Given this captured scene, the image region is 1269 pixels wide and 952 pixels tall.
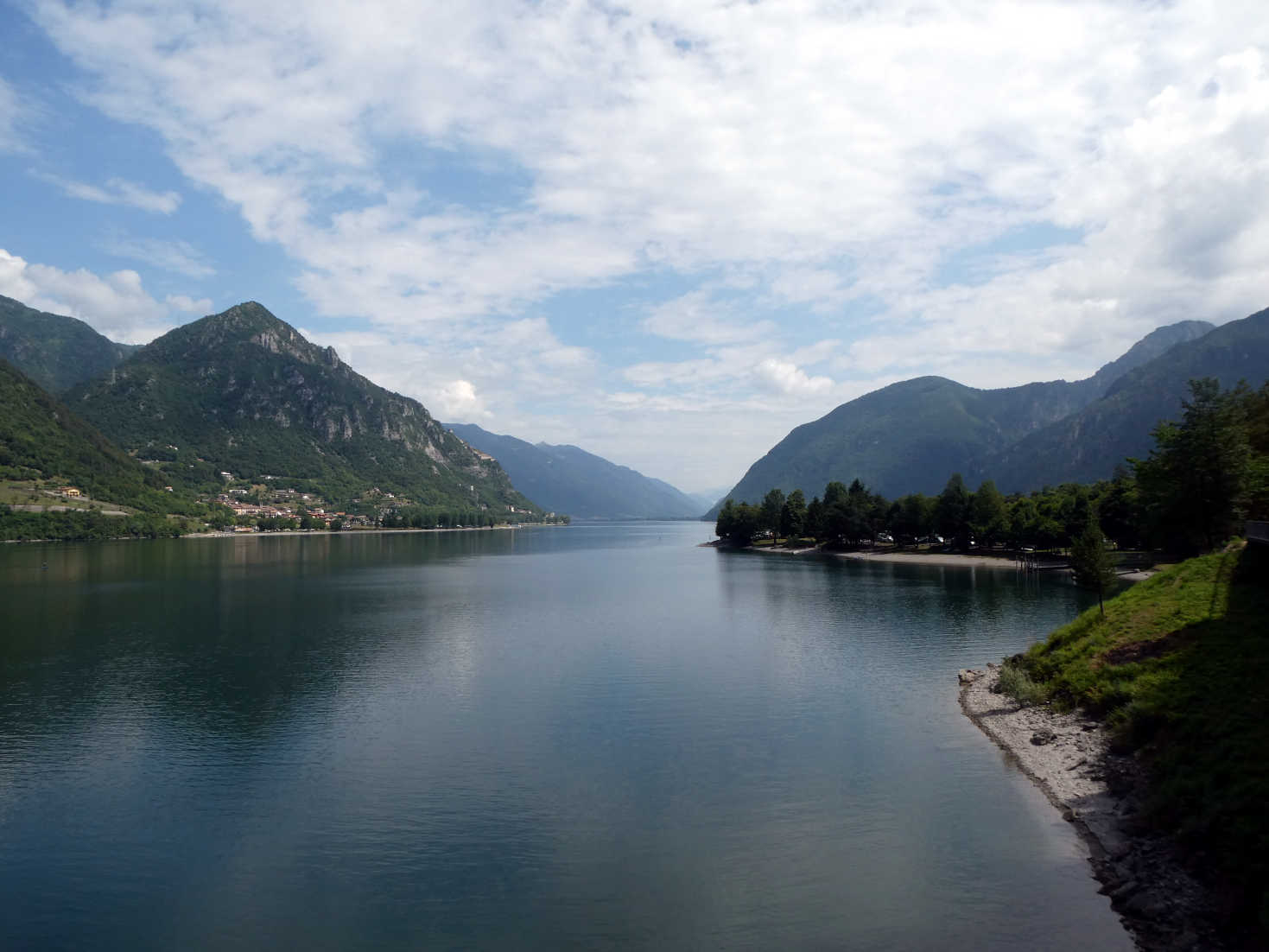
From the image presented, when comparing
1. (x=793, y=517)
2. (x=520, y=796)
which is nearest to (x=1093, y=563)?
(x=520, y=796)

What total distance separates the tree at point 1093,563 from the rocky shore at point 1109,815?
1270 centimetres

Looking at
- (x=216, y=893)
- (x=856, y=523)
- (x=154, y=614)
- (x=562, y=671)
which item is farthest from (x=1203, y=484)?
(x=856, y=523)

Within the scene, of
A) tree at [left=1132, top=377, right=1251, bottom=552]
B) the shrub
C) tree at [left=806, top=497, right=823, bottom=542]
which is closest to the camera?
the shrub

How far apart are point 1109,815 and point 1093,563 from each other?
2664 centimetres

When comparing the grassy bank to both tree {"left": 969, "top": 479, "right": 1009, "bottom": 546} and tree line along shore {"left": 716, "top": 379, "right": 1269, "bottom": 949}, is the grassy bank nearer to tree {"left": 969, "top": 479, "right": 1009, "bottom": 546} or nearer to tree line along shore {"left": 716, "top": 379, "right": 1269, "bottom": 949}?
tree line along shore {"left": 716, "top": 379, "right": 1269, "bottom": 949}

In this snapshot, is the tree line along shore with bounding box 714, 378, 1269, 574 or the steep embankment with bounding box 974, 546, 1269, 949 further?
the tree line along shore with bounding box 714, 378, 1269, 574

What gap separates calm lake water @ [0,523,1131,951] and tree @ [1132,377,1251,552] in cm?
1495

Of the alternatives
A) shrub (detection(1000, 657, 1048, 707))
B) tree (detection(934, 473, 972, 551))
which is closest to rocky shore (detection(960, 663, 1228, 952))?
shrub (detection(1000, 657, 1048, 707))

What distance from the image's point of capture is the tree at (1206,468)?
198ft

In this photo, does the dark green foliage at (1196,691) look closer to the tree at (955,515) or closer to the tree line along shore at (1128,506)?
the tree line along shore at (1128,506)

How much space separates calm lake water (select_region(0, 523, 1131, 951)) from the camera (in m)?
19.8

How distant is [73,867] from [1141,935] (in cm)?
2942

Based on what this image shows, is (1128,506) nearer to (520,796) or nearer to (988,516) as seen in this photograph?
(988,516)

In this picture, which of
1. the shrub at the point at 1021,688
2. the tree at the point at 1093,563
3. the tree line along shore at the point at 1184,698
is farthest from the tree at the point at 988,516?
the shrub at the point at 1021,688
